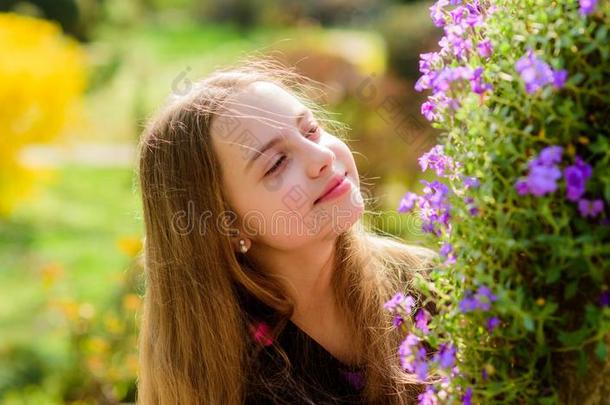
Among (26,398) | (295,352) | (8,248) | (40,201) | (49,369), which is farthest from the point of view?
(40,201)

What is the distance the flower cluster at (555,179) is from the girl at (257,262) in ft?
2.71

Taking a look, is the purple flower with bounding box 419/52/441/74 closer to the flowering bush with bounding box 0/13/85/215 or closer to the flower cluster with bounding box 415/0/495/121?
the flower cluster with bounding box 415/0/495/121

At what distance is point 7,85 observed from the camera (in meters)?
6.68

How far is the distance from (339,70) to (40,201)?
3382mm

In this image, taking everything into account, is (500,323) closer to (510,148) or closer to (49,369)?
(510,148)

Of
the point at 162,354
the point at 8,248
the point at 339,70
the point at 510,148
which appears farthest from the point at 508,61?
the point at 339,70

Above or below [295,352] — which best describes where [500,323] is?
above

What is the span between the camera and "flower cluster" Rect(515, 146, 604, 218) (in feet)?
3.80

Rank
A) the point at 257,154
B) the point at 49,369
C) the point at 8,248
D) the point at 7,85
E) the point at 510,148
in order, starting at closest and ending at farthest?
the point at 510,148
the point at 257,154
the point at 49,369
the point at 7,85
the point at 8,248

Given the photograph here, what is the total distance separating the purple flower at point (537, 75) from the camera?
1.19 m

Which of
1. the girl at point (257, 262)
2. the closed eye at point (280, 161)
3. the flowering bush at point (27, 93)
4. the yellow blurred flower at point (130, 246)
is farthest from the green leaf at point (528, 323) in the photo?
the flowering bush at point (27, 93)

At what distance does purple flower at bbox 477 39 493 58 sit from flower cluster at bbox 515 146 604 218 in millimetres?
240

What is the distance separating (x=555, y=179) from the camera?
3.96 feet

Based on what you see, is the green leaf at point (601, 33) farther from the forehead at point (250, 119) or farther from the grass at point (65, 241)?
the grass at point (65, 241)
